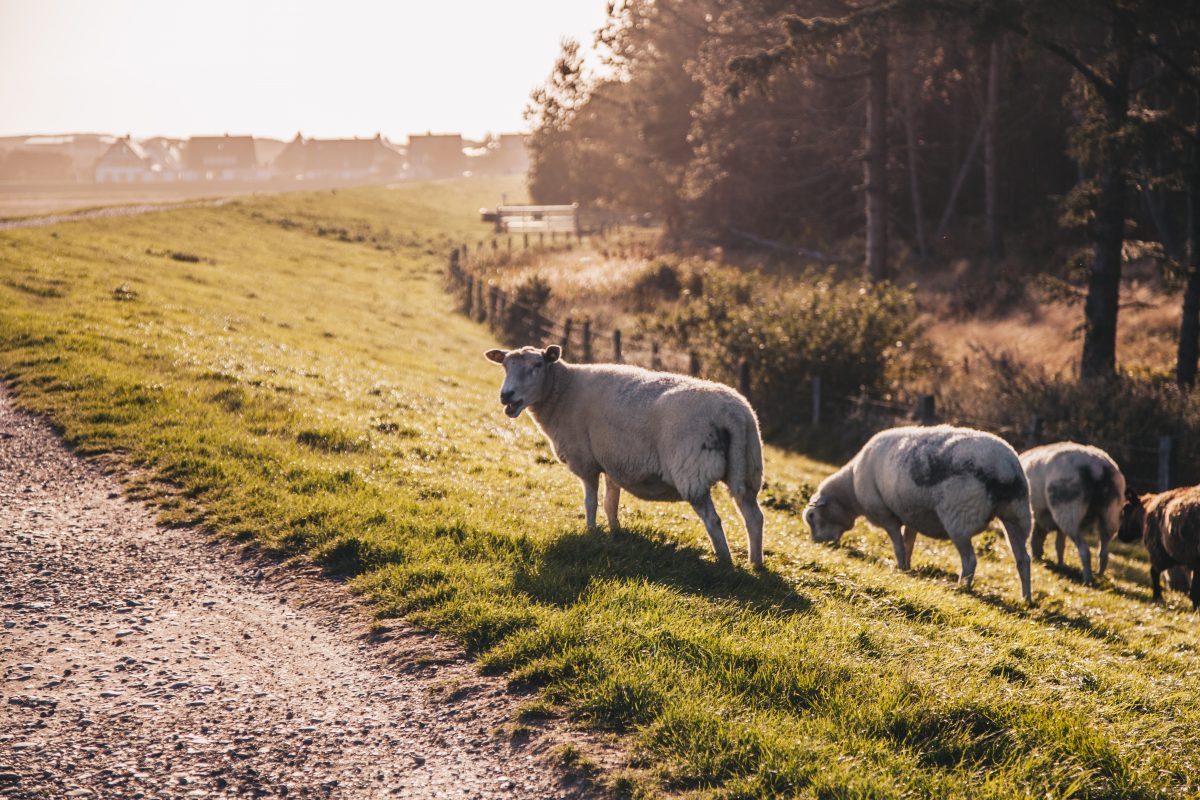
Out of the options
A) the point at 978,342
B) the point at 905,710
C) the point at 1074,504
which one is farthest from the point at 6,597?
the point at 978,342

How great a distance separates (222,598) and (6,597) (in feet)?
5.44

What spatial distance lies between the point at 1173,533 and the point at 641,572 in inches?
267

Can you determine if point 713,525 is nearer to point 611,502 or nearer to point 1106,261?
point 611,502

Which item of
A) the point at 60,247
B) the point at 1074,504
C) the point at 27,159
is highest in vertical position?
the point at 27,159

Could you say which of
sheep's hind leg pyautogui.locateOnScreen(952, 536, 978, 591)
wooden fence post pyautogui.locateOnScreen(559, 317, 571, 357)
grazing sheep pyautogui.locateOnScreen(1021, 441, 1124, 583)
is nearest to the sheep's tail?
sheep's hind leg pyautogui.locateOnScreen(952, 536, 978, 591)

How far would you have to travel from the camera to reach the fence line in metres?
15.4

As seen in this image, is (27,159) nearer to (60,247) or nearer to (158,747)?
(60,247)

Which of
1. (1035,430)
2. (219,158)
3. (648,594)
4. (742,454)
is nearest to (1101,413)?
(1035,430)

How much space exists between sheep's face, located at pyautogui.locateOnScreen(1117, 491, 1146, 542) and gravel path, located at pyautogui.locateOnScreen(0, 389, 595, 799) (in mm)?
10055

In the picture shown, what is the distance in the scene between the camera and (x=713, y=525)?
27.7 ft

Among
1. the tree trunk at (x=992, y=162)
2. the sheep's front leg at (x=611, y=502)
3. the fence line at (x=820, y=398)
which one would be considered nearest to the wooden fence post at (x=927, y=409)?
the fence line at (x=820, y=398)

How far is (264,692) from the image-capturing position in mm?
6062

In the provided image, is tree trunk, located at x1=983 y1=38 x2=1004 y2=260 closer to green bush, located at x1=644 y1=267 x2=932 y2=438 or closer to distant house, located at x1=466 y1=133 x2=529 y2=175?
green bush, located at x1=644 y1=267 x2=932 y2=438

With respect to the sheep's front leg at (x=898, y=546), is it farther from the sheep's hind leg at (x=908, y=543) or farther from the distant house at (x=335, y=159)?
the distant house at (x=335, y=159)
